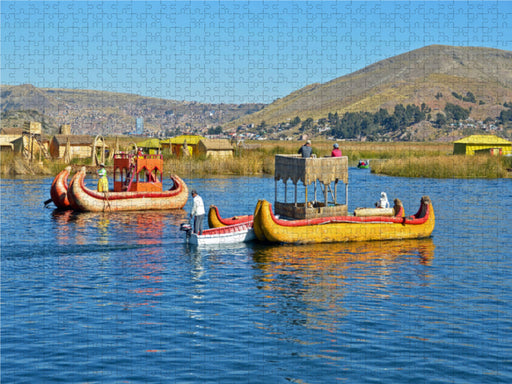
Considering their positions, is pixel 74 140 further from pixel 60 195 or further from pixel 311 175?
pixel 311 175

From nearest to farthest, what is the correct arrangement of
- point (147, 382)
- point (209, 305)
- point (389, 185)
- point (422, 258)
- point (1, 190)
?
point (147, 382)
point (209, 305)
point (422, 258)
point (1, 190)
point (389, 185)

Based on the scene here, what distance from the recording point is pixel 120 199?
40844 mm

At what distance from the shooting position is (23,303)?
19.8 meters

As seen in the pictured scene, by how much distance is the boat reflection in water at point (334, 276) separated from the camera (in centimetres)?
1945

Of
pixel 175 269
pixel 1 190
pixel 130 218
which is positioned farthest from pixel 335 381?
pixel 1 190

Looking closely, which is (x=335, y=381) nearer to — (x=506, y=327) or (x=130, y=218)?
(x=506, y=327)

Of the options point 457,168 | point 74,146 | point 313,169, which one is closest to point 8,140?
point 74,146

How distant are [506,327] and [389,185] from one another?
1661 inches

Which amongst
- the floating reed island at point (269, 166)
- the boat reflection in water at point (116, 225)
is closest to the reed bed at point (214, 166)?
the floating reed island at point (269, 166)

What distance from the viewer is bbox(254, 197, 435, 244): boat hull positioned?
28.5 metres

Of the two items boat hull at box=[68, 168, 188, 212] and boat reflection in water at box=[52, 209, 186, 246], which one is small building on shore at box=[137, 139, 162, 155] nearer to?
boat hull at box=[68, 168, 188, 212]

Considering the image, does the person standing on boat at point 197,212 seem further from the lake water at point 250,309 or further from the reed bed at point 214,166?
the reed bed at point 214,166

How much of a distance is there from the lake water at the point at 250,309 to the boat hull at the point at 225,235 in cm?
51

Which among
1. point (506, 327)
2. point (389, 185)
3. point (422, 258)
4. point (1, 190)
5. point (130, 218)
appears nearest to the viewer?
point (506, 327)
